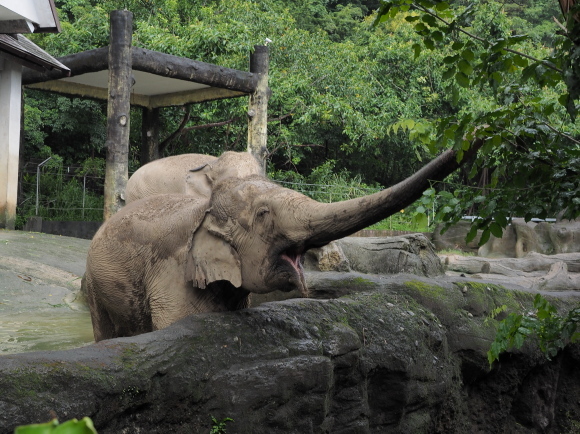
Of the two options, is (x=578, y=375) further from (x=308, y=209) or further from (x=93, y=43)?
(x=93, y=43)

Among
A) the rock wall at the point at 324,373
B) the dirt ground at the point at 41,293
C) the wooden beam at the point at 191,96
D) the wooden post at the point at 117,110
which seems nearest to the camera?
the rock wall at the point at 324,373

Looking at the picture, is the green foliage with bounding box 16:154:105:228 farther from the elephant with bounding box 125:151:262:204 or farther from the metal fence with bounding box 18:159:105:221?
the elephant with bounding box 125:151:262:204

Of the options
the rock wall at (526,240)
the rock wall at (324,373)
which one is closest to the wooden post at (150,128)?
the rock wall at (526,240)

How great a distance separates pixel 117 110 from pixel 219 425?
844cm

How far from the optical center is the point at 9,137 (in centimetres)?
1333

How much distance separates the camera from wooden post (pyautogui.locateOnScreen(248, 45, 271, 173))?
1298cm

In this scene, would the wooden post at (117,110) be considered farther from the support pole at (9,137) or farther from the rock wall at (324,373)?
the rock wall at (324,373)

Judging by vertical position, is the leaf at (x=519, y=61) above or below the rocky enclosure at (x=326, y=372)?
above

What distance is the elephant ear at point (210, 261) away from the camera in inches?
147

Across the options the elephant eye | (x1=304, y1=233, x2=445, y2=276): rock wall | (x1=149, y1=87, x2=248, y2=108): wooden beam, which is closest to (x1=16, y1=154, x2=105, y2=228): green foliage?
(x1=149, y1=87, x2=248, y2=108): wooden beam

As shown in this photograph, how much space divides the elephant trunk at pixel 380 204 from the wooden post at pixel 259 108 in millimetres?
9696

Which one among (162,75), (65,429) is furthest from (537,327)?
(162,75)

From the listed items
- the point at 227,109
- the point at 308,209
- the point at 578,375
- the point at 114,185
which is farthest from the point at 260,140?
the point at 308,209

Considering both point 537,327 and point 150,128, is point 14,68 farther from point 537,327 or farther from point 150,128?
point 537,327
